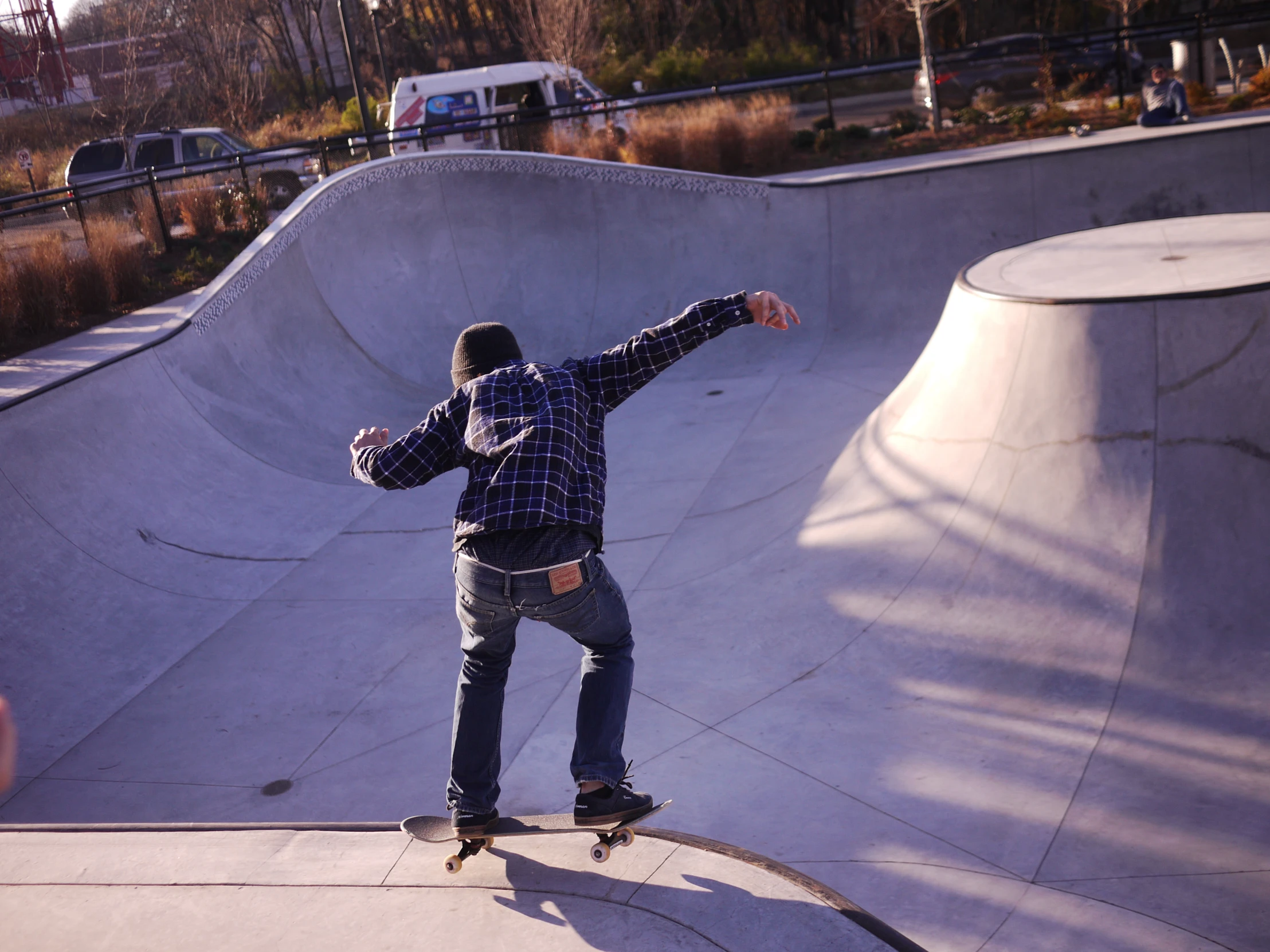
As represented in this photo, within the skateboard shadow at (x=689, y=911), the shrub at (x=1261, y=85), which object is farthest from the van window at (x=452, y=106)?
the skateboard shadow at (x=689, y=911)

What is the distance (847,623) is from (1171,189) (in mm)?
8921

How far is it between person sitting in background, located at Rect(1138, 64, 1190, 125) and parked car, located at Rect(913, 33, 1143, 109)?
3.91m

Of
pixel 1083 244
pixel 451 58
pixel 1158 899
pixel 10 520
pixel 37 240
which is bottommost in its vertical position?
pixel 1158 899

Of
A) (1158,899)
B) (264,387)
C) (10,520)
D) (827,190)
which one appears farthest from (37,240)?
(1158,899)

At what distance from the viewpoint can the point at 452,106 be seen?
1958 centimetres

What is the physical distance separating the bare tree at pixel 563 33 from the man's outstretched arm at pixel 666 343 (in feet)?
62.1

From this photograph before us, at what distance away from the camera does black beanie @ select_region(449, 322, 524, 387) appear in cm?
321

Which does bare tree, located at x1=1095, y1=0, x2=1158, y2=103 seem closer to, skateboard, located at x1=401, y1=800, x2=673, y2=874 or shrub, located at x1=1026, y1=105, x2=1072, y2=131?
shrub, located at x1=1026, y1=105, x2=1072, y2=131

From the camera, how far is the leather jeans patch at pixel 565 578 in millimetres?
2885

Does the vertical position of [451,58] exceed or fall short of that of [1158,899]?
it exceeds it

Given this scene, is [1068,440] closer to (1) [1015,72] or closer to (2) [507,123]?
(2) [507,123]

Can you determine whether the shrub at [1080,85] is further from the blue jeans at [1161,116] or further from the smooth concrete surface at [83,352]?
the smooth concrete surface at [83,352]

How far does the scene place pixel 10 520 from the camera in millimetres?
6641

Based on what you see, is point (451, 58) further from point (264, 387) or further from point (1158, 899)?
point (1158, 899)
